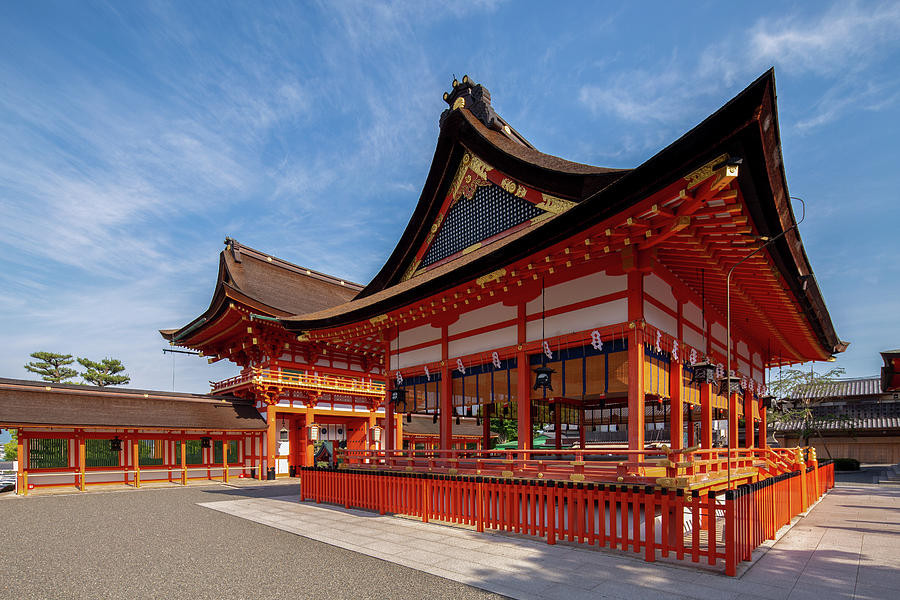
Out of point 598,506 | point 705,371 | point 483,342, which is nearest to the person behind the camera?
point 598,506

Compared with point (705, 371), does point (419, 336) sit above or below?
above

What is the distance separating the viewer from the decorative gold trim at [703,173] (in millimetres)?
6453

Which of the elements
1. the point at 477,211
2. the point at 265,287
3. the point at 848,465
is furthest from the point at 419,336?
the point at 848,465

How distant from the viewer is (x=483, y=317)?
12797 mm

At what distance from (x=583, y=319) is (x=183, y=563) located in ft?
26.0

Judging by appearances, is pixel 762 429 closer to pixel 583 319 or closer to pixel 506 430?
pixel 583 319

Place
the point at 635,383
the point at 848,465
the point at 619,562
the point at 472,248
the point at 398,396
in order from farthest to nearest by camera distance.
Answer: the point at 848,465
the point at 398,396
the point at 472,248
the point at 635,383
the point at 619,562

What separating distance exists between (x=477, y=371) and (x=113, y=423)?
53.0 feet

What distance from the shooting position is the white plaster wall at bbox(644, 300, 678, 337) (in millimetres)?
9751

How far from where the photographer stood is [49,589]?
6.62 meters

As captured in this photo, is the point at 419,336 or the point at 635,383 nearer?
the point at 635,383

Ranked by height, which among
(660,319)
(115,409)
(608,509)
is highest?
(660,319)

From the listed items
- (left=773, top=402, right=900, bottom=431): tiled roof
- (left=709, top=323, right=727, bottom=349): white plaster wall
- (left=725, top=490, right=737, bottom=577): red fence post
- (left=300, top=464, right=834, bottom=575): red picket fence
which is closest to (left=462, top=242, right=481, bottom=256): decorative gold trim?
(left=300, top=464, right=834, bottom=575): red picket fence

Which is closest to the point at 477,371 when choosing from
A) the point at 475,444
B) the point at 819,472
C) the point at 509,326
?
the point at 509,326
